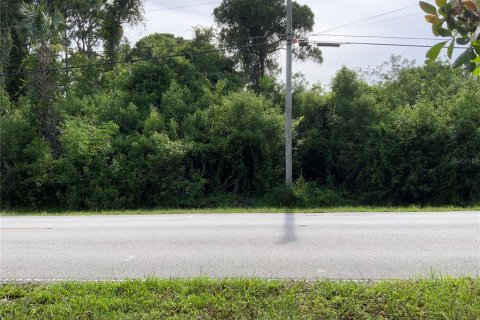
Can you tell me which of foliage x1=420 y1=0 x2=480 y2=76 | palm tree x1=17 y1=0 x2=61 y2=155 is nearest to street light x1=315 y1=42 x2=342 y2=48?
palm tree x1=17 y1=0 x2=61 y2=155

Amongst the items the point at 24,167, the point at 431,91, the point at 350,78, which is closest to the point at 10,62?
the point at 24,167

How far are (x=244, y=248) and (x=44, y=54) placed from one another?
13235mm

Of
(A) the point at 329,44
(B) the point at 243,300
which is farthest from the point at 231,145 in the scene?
(B) the point at 243,300

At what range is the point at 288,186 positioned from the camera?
617 inches

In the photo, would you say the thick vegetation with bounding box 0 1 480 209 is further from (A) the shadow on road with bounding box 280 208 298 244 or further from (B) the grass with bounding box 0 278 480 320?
(B) the grass with bounding box 0 278 480 320

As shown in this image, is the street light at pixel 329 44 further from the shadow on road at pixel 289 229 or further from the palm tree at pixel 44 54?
the palm tree at pixel 44 54

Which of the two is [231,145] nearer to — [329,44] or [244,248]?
[329,44]

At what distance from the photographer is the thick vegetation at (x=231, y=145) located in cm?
1619

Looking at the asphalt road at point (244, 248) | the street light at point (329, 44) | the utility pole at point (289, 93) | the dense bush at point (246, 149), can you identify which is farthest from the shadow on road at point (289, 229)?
the street light at point (329, 44)

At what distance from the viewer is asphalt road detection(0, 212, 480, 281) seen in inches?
245

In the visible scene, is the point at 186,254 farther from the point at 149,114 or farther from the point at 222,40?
the point at 222,40

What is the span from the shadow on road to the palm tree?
1040 cm

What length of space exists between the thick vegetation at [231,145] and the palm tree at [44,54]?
0.18ft

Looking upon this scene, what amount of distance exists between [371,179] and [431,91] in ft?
17.5
